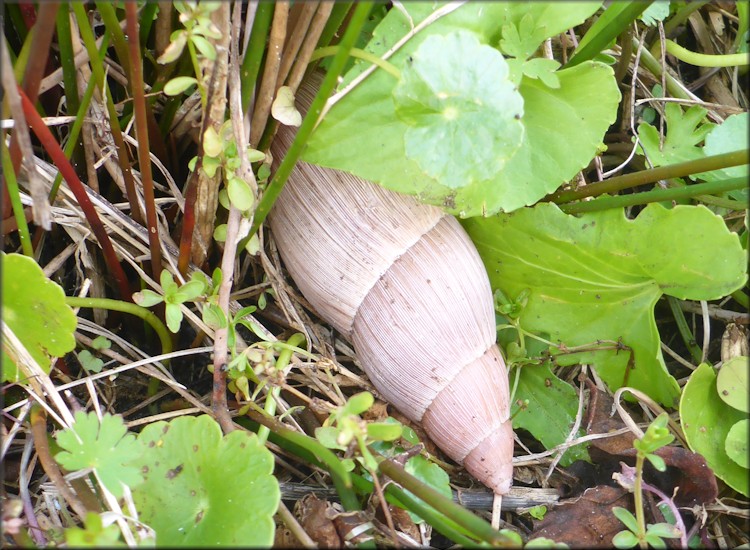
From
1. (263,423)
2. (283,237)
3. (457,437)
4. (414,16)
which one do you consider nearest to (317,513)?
(263,423)

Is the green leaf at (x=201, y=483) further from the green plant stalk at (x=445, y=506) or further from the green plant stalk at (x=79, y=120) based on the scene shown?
the green plant stalk at (x=79, y=120)

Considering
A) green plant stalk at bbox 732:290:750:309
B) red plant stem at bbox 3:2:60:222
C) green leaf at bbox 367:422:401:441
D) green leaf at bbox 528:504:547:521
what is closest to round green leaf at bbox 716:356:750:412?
green plant stalk at bbox 732:290:750:309

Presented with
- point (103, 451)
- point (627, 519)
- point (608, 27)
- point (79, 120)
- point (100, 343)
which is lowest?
point (100, 343)

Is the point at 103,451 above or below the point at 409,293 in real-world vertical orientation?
below

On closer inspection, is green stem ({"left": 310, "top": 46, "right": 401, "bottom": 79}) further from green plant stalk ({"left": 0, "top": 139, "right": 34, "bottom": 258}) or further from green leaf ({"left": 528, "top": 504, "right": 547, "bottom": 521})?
green leaf ({"left": 528, "top": 504, "right": 547, "bottom": 521})

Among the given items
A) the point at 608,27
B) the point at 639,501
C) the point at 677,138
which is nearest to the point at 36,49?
the point at 608,27

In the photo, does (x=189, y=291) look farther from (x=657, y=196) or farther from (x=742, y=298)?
(x=742, y=298)
